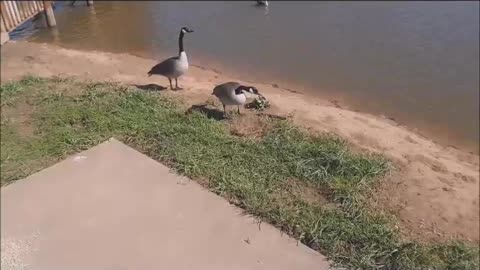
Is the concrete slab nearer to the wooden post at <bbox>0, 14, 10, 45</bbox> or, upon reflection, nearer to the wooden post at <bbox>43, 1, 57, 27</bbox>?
the wooden post at <bbox>0, 14, 10, 45</bbox>

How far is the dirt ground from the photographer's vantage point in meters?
5.11

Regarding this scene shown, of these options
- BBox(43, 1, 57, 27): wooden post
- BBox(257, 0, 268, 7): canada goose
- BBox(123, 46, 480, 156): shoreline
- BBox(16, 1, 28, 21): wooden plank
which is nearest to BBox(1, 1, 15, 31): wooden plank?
BBox(16, 1, 28, 21): wooden plank

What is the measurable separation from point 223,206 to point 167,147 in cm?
120

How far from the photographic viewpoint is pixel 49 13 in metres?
11.9

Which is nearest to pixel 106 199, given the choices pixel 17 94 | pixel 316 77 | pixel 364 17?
pixel 17 94

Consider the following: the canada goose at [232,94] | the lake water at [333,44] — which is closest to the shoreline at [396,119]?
the lake water at [333,44]

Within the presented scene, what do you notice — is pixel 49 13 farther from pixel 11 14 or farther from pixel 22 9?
pixel 11 14

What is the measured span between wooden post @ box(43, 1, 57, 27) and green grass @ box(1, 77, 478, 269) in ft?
17.3

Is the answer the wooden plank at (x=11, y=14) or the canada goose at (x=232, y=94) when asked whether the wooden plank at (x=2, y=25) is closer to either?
the wooden plank at (x=11, y=14)

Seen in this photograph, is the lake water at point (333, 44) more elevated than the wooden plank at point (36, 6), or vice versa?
the wooden plank at point (36, 6)

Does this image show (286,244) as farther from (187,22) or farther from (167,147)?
(187,22)

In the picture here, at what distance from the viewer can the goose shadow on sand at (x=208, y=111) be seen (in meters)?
6.52

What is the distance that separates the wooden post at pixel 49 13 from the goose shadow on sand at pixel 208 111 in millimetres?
6695

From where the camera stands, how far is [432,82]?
9.09 metres
